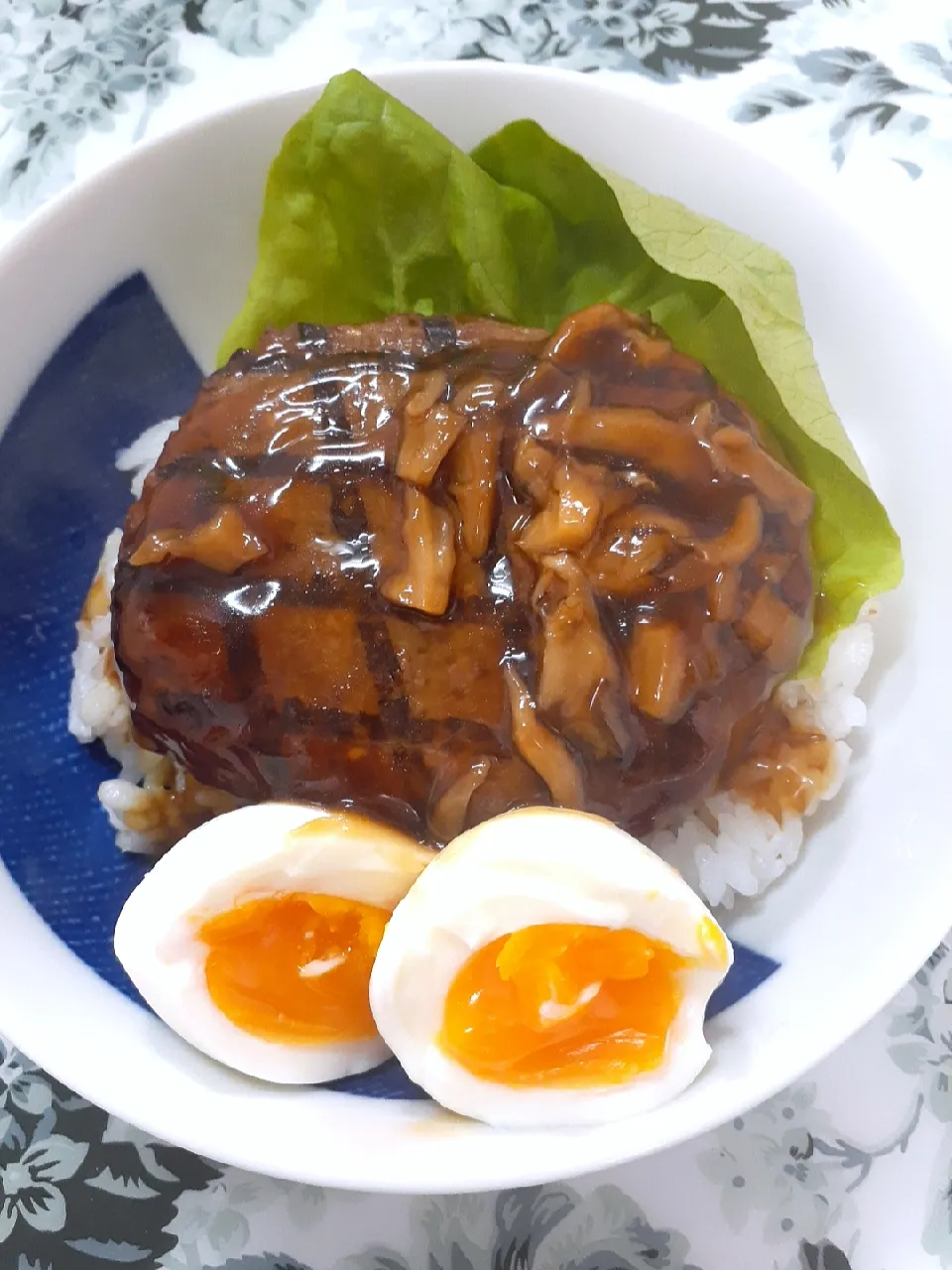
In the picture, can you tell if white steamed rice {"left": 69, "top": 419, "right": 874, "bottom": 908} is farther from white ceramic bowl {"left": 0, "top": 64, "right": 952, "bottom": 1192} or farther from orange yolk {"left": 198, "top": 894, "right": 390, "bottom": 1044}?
orange yolk {"left": 198, "top": 894, "right": 390, "bottom": 1044}

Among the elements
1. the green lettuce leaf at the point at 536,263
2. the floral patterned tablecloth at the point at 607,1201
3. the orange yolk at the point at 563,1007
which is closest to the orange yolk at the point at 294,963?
the orange yolk at the point at 563,1007

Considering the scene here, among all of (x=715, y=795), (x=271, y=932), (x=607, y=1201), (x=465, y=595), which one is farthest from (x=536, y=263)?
(x=607, y=1201)

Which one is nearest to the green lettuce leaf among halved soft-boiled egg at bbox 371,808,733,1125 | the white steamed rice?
the white steamed rice

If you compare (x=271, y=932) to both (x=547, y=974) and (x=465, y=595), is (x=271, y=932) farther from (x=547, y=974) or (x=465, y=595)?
(x=465, y=595)

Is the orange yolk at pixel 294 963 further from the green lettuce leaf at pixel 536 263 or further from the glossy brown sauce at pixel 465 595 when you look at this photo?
the green lettuce leaf at pixel 536 263

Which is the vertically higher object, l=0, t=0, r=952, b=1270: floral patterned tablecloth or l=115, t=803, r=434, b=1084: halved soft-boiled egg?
l=115, t=803, r=434, b=1084: halved soft-boiled egg

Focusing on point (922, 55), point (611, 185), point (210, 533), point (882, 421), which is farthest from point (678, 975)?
point (922, 55)

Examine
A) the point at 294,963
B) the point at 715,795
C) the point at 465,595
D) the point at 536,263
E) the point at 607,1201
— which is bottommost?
the point at 607,1201
